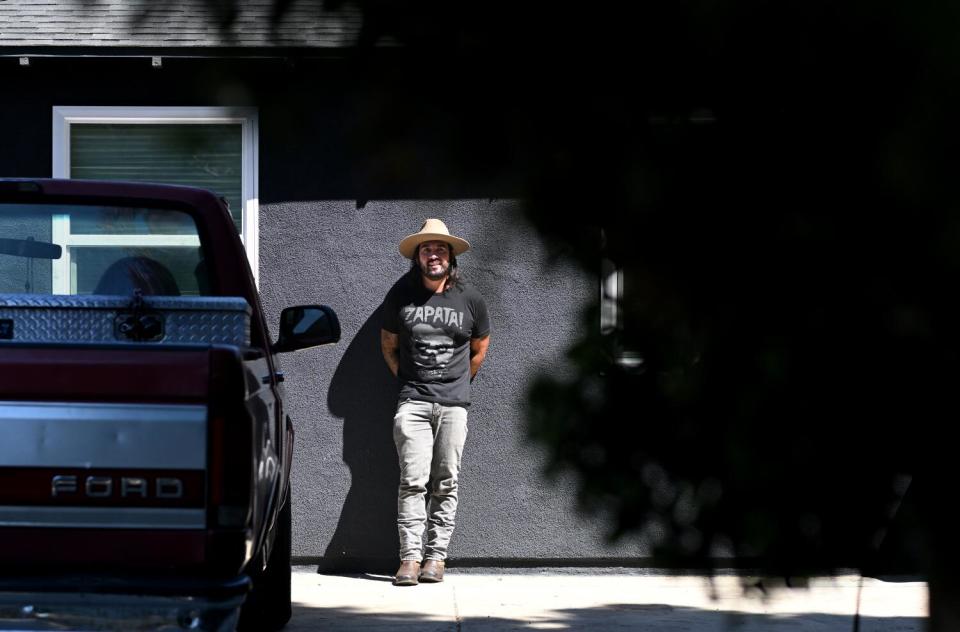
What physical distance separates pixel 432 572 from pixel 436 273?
1.91m

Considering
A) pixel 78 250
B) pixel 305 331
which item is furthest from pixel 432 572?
pixel 305 331

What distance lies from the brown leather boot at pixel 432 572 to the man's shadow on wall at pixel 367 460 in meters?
0.47

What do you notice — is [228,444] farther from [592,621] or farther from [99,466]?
[592,621]

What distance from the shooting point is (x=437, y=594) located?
852 cm

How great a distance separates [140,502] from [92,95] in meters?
6.19

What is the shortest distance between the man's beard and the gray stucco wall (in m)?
0.46

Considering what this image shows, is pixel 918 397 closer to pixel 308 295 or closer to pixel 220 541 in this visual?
pixel 220 541

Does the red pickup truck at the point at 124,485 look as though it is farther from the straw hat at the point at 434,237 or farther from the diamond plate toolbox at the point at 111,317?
the straw hat at the point at 434,237

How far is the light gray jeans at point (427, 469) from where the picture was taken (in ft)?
29.3

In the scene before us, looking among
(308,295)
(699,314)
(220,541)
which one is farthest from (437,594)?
(699,314)

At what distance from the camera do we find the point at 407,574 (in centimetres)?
884

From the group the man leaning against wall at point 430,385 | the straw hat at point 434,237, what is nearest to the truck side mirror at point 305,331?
the straw hat at point 434,237

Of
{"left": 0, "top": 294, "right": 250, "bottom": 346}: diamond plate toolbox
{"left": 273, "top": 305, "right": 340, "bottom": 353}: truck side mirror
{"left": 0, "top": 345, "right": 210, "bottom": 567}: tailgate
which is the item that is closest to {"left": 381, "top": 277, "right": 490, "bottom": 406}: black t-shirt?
{"left": 273, "top": 305, "right": 340, "bottom": 353}: truck side mirror

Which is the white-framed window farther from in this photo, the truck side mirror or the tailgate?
the tailgate
